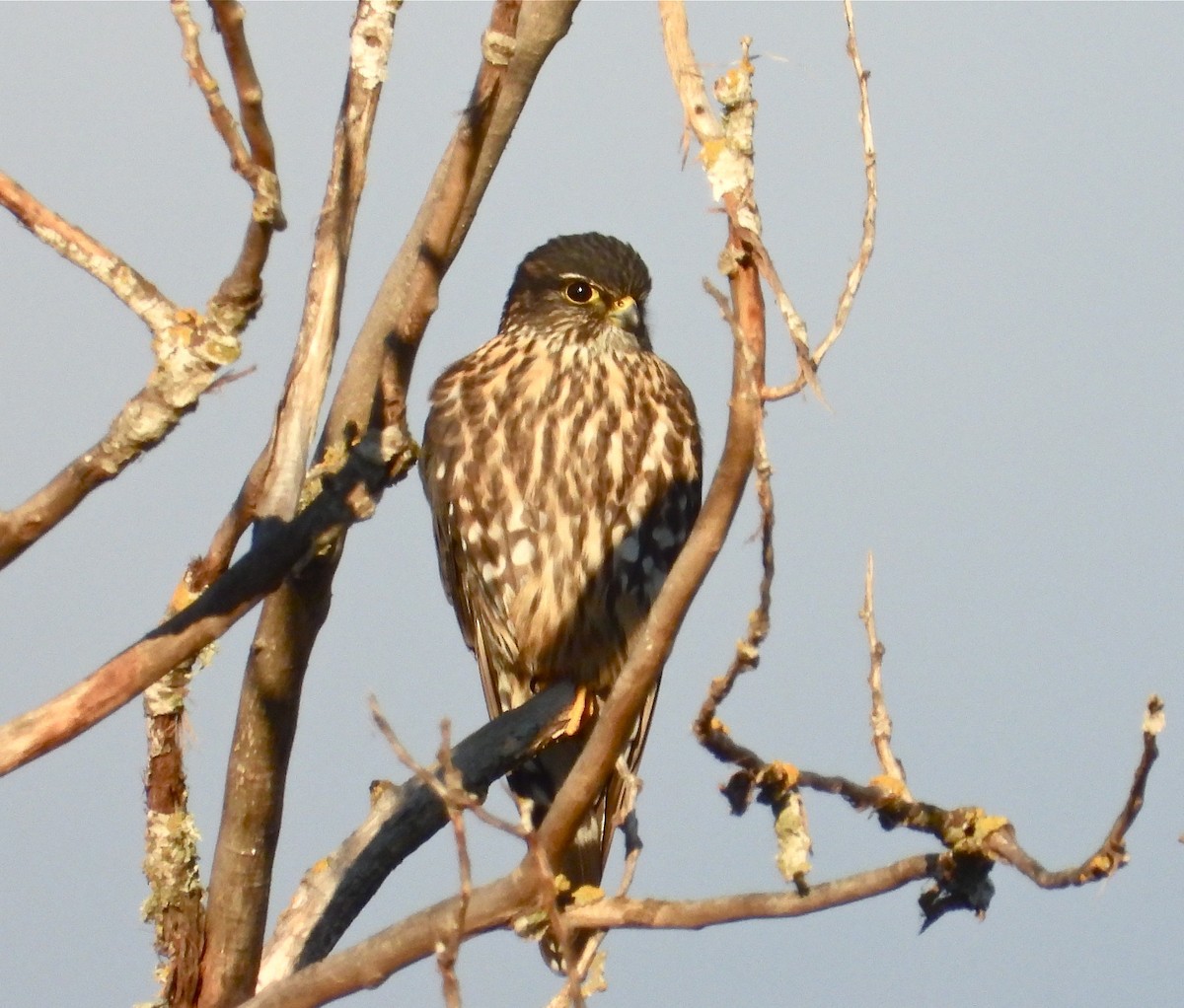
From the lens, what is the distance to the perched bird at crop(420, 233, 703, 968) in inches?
179

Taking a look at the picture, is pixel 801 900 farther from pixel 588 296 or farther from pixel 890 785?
pixel 588 296

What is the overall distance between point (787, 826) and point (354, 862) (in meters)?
1.39

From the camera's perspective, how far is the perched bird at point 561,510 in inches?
179

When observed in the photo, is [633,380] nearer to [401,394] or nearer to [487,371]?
[487,371]

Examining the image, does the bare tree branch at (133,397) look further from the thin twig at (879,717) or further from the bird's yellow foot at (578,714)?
the bird's yellow foot at (578,714)

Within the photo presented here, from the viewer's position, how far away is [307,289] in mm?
2971

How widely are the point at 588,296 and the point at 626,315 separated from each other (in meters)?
0.14

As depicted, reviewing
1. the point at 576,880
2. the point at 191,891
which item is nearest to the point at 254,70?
the point at 191,891

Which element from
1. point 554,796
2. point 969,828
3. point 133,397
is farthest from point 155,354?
point 554,796

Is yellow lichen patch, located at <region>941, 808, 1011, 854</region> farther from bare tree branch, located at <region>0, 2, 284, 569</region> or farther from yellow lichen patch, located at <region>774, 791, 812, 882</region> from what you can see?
bare tree branch, located at <region>0, 2, 284, 569</region>

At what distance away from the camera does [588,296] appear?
5.01 meters

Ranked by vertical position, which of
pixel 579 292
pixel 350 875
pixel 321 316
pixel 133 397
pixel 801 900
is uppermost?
pixel 579 292

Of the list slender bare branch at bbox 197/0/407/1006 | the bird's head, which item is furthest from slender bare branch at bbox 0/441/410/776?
the bird's head

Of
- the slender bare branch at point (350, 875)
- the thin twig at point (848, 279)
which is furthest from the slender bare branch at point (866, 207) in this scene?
the slender bare branch at point (350, 875)
